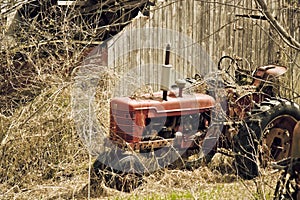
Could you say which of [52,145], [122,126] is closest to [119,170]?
[122,126]

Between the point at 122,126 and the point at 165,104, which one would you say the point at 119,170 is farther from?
the point at 165,104

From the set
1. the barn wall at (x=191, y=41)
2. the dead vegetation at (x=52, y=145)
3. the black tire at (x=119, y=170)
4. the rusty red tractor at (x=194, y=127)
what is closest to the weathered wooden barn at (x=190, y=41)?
the barn wall at (x=191, y=41)

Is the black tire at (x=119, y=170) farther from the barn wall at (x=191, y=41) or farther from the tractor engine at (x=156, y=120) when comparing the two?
the barn wall at (x=191, y=41)

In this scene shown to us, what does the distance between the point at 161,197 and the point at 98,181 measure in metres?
0.82

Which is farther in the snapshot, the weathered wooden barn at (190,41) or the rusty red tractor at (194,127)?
the weathered wooden barn at (190,41)

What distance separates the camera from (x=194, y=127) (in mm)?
7062

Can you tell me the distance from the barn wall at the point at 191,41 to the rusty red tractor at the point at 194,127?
2141 millimetres

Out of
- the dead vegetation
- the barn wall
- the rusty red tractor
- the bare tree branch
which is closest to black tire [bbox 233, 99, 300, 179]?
the rusty red tractor

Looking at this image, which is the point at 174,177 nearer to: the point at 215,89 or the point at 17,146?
the point at 215,89

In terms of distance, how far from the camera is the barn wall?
9617mm

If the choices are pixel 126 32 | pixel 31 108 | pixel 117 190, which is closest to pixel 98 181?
pixel 117 190

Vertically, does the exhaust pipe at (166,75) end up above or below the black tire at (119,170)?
above

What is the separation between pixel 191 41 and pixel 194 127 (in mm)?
4049

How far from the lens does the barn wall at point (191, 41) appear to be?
9617 mm
